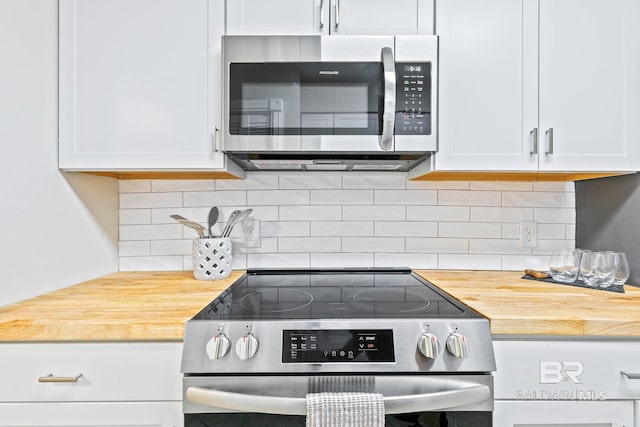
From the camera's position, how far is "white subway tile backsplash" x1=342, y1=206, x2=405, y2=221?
178cm

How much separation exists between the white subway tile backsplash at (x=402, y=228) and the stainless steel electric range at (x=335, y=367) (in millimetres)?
756

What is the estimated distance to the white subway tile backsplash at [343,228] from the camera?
70.0 inches

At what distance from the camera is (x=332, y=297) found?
4.32 feet

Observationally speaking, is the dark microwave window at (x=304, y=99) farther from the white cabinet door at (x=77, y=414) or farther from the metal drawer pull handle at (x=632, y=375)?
the metal drawer pull handle at (x=632, y=375)

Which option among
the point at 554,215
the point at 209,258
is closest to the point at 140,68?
the point at 209,258

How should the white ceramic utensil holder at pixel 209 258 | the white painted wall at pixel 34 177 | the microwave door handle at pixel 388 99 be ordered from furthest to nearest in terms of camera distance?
the white ceramic utensil holder at pixel 209 258 < the microwave door handle at pixel 388 99 < the white painted wall at pixel 34 177

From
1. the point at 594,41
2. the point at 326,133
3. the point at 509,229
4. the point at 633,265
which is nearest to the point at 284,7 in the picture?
the point at 326,133

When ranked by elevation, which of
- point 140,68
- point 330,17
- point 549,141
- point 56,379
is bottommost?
point 56,379

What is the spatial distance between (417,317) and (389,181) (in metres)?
0.85

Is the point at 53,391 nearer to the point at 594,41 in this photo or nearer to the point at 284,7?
the point at 284,7

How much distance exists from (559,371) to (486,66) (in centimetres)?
100

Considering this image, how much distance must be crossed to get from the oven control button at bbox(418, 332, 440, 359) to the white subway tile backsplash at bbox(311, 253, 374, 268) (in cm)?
80

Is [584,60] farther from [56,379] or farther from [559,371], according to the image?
[56,379]

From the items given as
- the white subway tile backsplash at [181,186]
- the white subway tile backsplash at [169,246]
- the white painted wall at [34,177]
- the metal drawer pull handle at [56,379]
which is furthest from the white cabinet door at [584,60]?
the white painted wall at [34,177]
